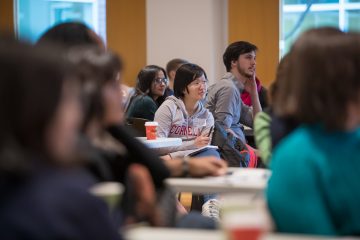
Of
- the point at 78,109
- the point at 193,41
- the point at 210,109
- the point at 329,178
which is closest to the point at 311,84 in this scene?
the point at 329,178

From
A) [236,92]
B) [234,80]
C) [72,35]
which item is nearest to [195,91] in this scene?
[236,92]

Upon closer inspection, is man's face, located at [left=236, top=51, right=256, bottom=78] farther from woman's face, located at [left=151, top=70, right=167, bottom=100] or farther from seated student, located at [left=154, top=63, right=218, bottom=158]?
woman's face, located at [left=151, top=70, right=167, bottom=100]

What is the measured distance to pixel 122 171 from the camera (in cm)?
199

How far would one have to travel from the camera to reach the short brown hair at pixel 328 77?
156 cm

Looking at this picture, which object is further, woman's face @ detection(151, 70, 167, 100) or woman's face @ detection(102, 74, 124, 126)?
woman's face @ detection(151, 70, 167, 100)

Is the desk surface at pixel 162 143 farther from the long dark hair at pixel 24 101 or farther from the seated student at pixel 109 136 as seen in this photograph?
the long dark hair at pixel 24 101

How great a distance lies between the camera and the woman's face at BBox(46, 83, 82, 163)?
103cm

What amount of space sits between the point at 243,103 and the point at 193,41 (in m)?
2.46

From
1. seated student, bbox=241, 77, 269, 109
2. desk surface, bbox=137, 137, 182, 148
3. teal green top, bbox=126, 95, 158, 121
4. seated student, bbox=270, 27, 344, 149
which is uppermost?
seated student, bbox=270, 27, 344, 149

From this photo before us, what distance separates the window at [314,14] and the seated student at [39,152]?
6.65 meters

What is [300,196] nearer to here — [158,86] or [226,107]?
[226,107]

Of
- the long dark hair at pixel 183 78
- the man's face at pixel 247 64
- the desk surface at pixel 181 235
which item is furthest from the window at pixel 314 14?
the desk surface at pixel 181 235

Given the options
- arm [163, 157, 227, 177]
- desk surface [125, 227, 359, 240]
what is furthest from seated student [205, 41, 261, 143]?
desk surface [125, 227, 359, 240]

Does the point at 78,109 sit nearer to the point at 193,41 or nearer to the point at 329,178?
the point at 329,178
